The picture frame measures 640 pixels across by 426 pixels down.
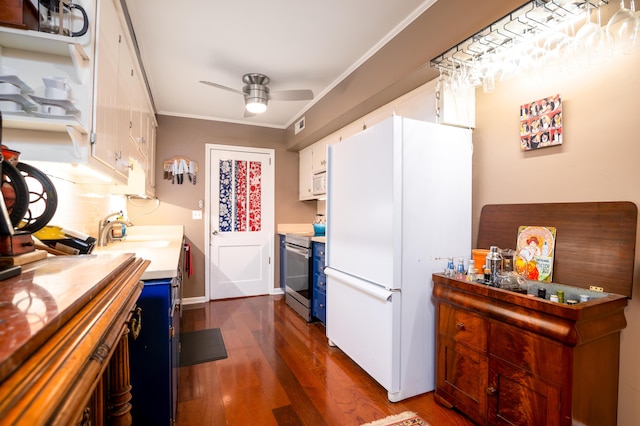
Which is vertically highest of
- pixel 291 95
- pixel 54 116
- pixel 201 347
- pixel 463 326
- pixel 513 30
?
pixel 291 95

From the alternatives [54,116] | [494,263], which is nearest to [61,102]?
[54,116]

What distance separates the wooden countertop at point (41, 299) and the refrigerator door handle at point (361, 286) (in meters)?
1.42

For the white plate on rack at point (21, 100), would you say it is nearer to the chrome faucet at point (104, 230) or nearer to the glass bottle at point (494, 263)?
the chrome faucet at point (104, 230)

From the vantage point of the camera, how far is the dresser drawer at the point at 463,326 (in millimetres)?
1606

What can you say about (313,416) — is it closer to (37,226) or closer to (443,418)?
(443,418)

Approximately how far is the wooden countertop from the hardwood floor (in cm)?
134

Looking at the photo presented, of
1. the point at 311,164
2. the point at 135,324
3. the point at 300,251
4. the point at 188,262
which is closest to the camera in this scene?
the point at 135,324

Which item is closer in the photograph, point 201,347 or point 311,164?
point 201,347

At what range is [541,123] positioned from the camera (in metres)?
1.78

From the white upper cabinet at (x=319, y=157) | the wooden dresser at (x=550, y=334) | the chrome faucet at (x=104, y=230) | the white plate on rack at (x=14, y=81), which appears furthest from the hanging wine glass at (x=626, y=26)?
the chrome faucet at (x=104, y=230)

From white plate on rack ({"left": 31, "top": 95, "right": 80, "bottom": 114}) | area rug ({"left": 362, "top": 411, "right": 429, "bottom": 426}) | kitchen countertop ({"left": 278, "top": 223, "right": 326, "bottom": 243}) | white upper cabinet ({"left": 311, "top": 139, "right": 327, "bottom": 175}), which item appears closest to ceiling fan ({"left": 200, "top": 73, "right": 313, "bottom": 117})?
white upper cabinet ({"left": 311, "top": 139, "right": 327, "bottom": 175})

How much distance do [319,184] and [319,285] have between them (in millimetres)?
1347

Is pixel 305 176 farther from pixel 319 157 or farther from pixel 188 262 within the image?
pixel 188 262

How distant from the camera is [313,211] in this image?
479 cm
